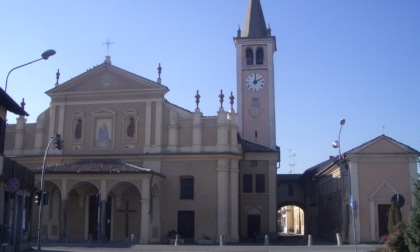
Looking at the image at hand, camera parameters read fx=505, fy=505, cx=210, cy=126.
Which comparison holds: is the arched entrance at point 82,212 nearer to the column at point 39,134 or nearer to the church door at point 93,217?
the church door at point 93,217

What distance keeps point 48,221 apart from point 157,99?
12.7 m

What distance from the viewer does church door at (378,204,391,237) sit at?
→ 35.6m

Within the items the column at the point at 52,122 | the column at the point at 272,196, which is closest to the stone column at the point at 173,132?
the column at the point at 272,196

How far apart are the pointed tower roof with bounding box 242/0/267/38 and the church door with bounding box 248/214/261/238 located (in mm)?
19272

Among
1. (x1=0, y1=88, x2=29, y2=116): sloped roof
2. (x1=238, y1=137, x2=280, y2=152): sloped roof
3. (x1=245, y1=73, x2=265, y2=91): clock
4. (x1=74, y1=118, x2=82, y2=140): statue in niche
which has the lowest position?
(x1=0, y1=88, x2=29, y2=116): sloped roof

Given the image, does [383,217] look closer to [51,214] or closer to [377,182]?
[377,182]

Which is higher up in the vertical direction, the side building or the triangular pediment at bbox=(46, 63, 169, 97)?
the triangular pediment at bbox=(46, 63, 169, 97)

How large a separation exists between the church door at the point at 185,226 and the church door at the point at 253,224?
6.42 metres

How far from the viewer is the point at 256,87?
165ft

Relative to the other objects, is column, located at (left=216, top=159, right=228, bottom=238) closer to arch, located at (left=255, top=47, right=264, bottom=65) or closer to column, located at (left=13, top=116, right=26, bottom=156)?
arch, located at (left=255, top=47, right=264, bottom=65)

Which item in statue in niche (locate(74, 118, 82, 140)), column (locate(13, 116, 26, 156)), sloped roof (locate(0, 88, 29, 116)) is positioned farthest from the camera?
column (locate(13, 116, 26, 156))

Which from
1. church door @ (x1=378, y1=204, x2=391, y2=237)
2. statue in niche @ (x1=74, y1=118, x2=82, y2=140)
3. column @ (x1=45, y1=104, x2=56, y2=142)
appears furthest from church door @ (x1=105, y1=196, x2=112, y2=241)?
church door @ (x1=378, y1=204, x2=391, y2=237)

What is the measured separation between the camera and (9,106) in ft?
74.1

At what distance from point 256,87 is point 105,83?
15.9 metres
